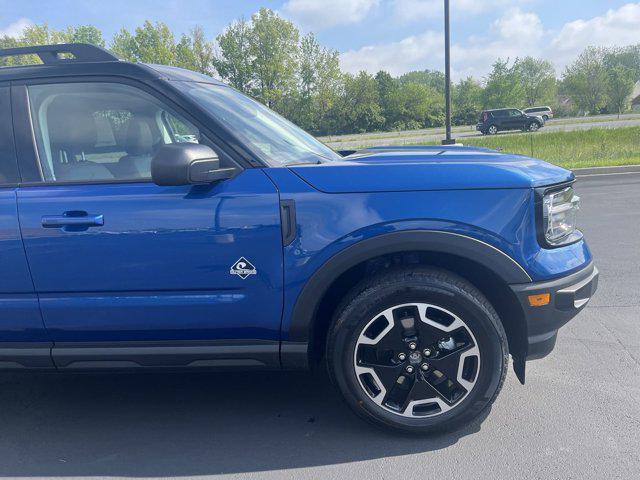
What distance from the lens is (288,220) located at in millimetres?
2396

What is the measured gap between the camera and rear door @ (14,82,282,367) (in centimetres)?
240

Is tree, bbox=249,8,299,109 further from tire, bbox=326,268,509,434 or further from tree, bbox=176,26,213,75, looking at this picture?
tire, bbox=326,268,509,434

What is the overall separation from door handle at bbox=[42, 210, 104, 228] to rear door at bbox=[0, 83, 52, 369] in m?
0.16

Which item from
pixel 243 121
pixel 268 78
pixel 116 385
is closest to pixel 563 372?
pixel 243 121

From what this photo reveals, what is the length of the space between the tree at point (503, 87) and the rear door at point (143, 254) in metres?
62.0

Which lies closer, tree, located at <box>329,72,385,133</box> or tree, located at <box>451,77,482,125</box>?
tree, located at <box>329,72,385,133</box>

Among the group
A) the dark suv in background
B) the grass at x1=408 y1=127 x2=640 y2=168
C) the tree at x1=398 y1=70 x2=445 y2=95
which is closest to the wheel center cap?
the grass at x1=408 y1=127 x2=640 y2=168

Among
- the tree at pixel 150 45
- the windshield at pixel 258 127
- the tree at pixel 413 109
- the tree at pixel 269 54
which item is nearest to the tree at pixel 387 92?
the tree at pixel 413 109

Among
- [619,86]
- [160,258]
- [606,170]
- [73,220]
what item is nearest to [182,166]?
[160,258]

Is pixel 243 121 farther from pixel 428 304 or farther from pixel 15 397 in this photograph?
pixel 15 397

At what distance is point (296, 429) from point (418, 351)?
0.79m

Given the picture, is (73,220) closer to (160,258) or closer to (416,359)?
(160,258)

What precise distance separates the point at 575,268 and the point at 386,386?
1097 millimetres

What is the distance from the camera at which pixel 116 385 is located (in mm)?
3289
